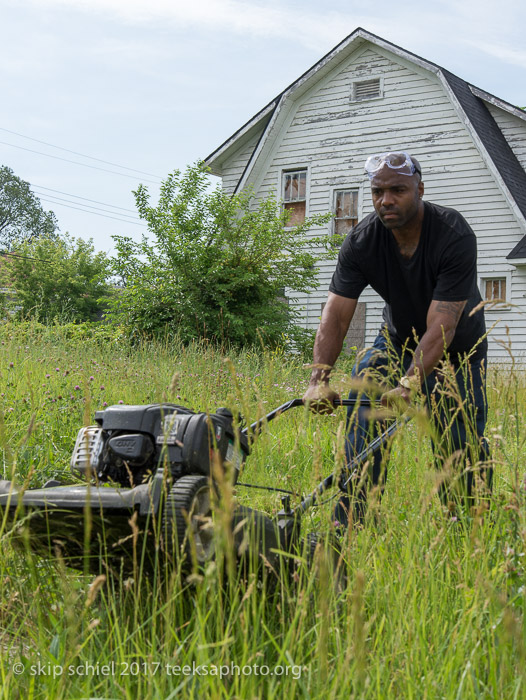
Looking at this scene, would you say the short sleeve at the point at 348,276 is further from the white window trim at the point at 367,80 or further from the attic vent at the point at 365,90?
the attic vent at the point at 365,90

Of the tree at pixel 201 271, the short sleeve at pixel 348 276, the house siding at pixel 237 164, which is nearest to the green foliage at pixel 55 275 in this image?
the house siding at pixel 237 164

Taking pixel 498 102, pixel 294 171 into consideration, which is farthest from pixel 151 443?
pixel 294 171

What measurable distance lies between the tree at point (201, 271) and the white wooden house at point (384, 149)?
93.5 inches

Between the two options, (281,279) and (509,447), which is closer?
(509,447)

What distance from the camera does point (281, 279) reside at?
12.2 m

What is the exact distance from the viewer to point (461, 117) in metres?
14.0

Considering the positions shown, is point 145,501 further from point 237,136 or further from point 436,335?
point 237,136

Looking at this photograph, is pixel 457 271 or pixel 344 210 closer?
pixel 457 271

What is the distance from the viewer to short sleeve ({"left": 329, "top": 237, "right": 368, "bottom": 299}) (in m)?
3.49

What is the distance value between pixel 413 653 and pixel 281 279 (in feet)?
34.9

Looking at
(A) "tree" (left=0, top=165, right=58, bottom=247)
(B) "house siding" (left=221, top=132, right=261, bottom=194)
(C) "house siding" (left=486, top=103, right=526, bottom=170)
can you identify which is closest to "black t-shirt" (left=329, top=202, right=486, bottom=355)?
(C) "house siding" (left=486, top=103, right=526, bottom=170)

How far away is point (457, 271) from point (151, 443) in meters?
1.67

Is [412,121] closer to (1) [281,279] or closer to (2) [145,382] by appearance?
(1) [281,279]

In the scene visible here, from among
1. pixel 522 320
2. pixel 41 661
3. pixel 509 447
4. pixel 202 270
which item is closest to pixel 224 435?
pixel 41 661
